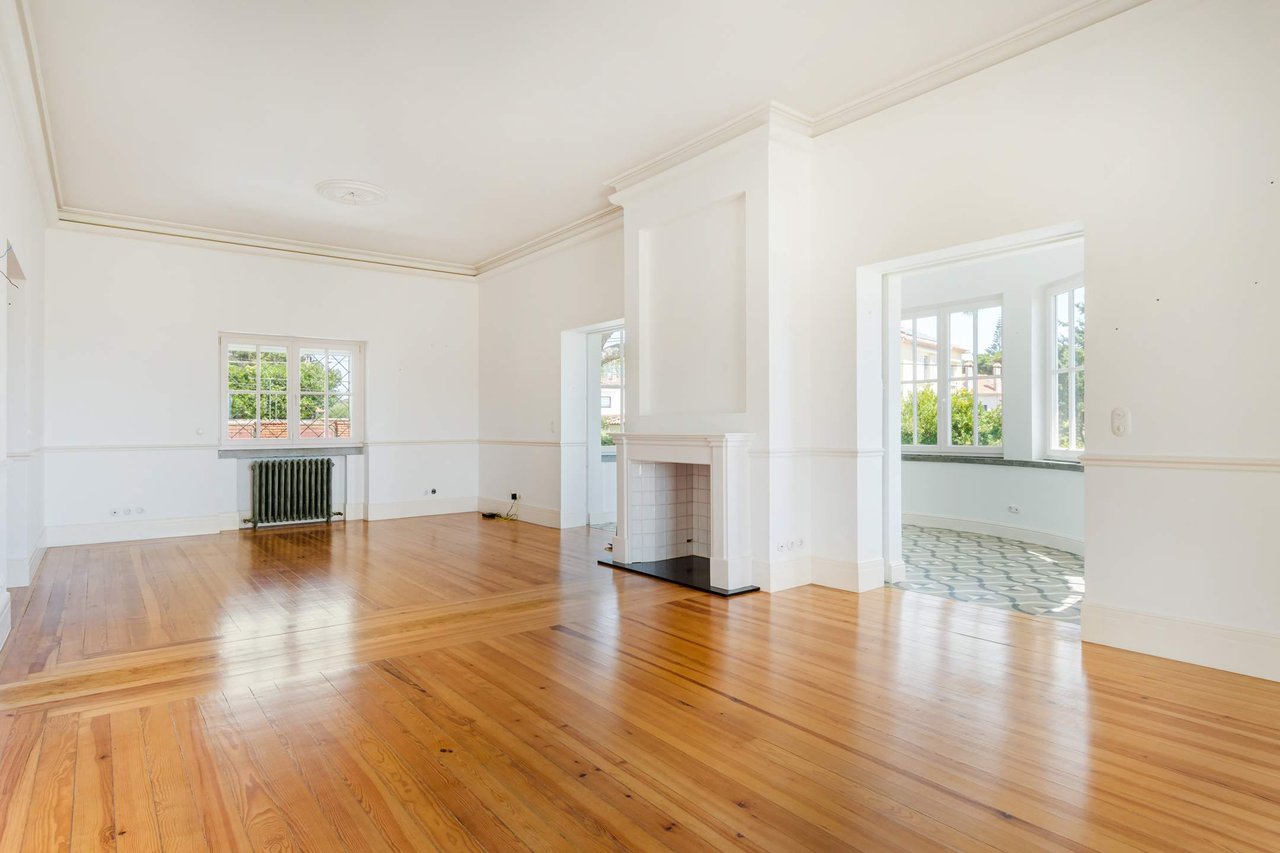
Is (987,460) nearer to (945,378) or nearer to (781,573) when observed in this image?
(945,378)

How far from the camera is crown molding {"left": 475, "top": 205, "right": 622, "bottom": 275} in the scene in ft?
21.7

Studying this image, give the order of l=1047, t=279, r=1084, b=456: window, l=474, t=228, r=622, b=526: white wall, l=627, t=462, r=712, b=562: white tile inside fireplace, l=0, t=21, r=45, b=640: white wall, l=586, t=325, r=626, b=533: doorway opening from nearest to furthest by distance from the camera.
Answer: l=0, t=21, r=45, b=640: white wall < l=627, t=462, r=712, b=562: white tile inside fireplace < l=1047, t=279, r=1084, b=456: window < l=474, t=228, r=622, b=526: white wall < l=586, t=325, r=626, b=533: doorway opening

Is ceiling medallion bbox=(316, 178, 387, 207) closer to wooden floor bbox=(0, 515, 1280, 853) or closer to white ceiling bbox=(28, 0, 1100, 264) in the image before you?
white ceiling bbox=(28, 0, 1100, 264)

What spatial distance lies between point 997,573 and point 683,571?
230cm

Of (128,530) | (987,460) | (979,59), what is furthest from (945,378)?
(128,530)

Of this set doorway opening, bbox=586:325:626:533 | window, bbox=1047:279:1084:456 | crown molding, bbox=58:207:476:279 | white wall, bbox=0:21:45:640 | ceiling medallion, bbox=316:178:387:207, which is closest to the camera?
white wall, bbox=0:21:45:640

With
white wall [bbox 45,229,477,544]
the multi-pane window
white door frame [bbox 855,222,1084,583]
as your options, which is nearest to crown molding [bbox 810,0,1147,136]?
white door frame [bbox 855,222,1084,583]

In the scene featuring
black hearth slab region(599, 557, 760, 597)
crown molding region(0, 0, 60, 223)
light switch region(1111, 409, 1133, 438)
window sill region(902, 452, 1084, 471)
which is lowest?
black hearth slab region(599, 557, 760, 597)

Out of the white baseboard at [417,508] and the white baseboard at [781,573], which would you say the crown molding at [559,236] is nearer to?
the white baseboard at [417,508]

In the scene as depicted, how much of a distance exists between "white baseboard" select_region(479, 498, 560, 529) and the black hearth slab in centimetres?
204

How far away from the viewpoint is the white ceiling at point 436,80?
11.5 feet

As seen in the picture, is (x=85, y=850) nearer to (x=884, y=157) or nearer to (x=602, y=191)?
(x=884, y=157)

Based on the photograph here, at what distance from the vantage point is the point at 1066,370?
649cm

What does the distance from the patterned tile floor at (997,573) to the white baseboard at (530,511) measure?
138 inches
